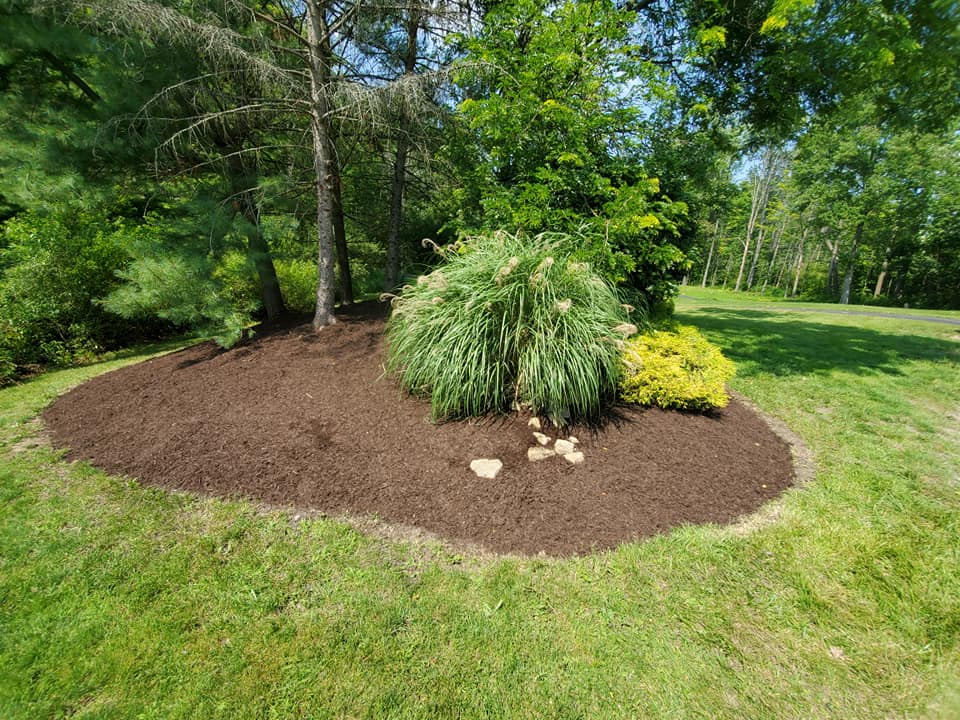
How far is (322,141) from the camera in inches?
178

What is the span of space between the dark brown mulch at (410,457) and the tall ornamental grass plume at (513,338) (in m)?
0.26

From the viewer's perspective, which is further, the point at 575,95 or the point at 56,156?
the point at 56,156

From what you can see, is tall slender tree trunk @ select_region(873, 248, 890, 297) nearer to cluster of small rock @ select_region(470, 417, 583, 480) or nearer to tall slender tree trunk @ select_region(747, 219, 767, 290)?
tall slender tree trunk @ select_region(747, 219, 767, 290)

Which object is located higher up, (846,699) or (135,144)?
(135,144)

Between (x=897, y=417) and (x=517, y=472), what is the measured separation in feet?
15.7

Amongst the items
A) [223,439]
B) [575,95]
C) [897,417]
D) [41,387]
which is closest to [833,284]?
[897,417]

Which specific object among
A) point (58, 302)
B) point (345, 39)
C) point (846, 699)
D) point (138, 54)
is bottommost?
point (846, 699)

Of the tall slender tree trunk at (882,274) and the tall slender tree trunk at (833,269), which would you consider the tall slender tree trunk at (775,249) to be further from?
the tall slender tree trunk at (882,274)

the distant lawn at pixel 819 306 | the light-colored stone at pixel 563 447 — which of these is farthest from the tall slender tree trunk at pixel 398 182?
the distant lawn at pixel 819 306

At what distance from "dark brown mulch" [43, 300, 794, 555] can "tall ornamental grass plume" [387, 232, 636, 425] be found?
26cm

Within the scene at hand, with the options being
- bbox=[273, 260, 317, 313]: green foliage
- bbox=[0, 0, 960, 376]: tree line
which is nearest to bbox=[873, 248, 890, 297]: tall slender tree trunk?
bbox=[0, 0, 960, 376]: tree line

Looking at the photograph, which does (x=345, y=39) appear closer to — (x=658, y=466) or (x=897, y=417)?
(x=658, y=466)

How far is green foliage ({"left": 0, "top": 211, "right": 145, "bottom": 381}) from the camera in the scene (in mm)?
4965

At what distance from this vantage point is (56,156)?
4.29m
